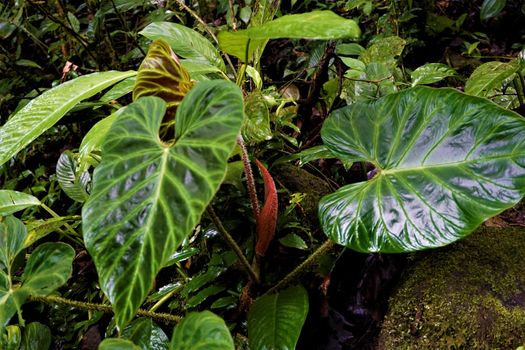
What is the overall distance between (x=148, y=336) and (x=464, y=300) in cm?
68

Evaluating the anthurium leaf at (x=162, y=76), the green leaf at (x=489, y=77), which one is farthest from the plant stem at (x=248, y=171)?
the green leaf at (x=489, y=77)

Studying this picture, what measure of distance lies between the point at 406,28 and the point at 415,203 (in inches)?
59.4

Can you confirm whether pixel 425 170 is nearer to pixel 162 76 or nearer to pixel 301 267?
pixel 301 267

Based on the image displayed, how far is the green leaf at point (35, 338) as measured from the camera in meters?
1.07

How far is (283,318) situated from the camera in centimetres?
92

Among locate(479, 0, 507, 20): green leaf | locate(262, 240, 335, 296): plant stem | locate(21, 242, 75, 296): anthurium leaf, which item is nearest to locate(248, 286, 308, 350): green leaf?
locate(262, 240, 335, 296): plant stem

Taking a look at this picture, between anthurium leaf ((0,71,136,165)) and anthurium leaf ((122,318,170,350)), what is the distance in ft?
1.50

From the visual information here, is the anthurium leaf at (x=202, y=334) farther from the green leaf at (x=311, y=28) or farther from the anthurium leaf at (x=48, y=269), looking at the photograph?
the green leaf at (x=311, y=28)

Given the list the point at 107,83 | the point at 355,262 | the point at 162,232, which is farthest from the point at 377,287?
the point at 107,83

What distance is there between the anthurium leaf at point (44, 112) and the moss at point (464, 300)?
0.80 metres

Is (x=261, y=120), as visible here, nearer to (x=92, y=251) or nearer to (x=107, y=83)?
(x=107, y=83)

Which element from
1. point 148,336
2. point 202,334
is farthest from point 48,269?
point 202,334

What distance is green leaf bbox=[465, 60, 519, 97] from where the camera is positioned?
42.3 inches

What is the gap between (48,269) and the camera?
33.9 inches
